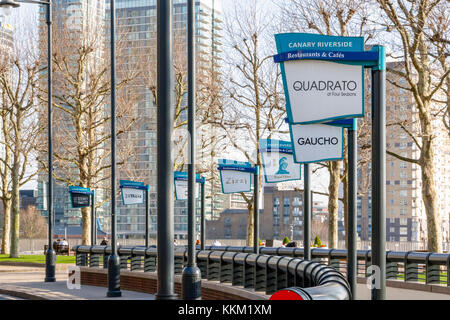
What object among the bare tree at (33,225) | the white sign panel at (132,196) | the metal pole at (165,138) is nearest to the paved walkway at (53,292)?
the white sign panel at (132,196)

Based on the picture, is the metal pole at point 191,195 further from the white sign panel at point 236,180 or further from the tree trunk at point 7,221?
the tree trunk at point 7,221

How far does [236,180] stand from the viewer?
23.3 m

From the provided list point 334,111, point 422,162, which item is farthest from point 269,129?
point 334,111

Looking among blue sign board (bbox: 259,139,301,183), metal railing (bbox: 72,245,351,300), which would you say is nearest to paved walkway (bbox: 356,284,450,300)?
metal railing (bbox: 72,245,351,300)

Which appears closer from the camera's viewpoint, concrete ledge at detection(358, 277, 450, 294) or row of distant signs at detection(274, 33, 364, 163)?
row of distant signs at detection(274, 33, 364, 163)

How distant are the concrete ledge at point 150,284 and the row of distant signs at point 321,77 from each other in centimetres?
648

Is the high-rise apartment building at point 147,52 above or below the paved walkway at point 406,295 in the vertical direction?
above

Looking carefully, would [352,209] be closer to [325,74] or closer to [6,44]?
[325,74]

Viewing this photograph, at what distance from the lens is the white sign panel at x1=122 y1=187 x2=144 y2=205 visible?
30.2 meters

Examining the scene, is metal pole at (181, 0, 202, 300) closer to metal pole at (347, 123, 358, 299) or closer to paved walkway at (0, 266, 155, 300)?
paved walkway at (0, 266, 155, 300)

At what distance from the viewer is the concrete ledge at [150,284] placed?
1559cm

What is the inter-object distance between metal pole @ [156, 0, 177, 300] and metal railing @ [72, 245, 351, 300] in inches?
84.8

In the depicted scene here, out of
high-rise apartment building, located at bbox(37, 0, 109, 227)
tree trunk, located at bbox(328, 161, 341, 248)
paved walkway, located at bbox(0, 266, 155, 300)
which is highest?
high-rise apartment building, located at bbox(37, 0, 109, 227)

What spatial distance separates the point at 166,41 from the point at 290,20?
63.8 ft
